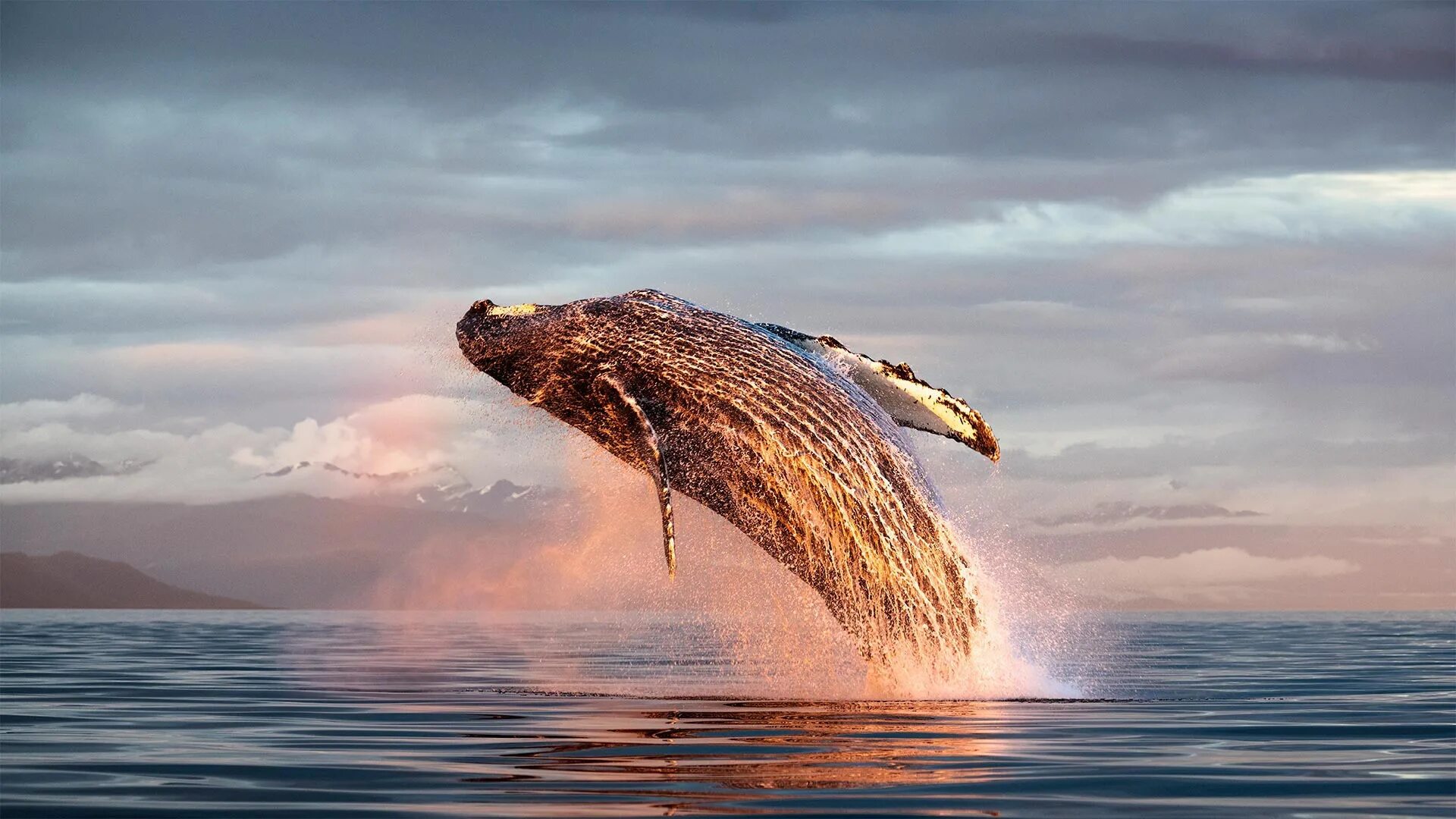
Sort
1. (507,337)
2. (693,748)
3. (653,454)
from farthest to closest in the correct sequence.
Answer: (507,337) → (653,454) → (693,748)

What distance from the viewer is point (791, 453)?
19.9 m

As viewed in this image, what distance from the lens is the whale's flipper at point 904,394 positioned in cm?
2134

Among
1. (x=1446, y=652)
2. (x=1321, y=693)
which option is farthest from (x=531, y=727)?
(x=1446, y=652)

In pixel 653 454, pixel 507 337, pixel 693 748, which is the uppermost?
pixel 507 337

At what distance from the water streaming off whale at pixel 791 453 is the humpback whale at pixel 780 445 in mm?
19

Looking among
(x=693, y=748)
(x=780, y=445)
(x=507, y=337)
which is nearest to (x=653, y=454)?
(x=780, y=445)

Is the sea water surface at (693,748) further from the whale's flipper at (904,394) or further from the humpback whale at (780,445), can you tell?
the whale's flipper at (904,394)

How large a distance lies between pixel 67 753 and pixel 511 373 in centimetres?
814

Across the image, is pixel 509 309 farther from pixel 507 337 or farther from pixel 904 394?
pixel 904 394

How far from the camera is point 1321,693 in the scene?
922 inches

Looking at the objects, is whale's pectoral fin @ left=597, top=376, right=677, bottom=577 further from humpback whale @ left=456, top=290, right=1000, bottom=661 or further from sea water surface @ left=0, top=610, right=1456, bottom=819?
sea water surface @ left=0, top=610, right=1456, bottom=819

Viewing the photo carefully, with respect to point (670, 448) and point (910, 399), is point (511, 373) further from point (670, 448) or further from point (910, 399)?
point (910, 399)

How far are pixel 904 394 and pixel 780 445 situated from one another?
2344mm

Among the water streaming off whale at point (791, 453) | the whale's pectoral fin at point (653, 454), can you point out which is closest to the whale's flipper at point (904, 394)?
the water streaming off whale at point (791, 453)
